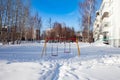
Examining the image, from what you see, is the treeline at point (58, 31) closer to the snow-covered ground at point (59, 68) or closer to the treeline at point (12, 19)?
the treeline at point (12, 19)

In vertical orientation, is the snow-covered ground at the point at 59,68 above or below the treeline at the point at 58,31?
below

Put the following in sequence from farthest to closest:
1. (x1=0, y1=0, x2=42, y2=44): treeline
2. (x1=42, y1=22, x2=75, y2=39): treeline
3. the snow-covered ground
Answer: (x1=42, y1=22, x2=75, y2=39): treeline, (x1=0, y1=0, x2=42, y2=44): treeline, the snow-covered ground

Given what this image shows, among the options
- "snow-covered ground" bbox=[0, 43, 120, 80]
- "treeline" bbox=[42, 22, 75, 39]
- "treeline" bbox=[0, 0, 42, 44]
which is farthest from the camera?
"treeline" bbox=[42, 22, 75, 39]

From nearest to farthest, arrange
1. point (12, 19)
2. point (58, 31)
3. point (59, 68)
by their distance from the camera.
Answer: point (59, 68)
point (12, 19)
point (58, 31)

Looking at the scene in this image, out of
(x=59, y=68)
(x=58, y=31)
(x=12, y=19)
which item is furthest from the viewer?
(x=58, y=31)

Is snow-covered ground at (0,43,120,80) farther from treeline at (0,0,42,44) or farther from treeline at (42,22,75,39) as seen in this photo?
treeline at (42,22,75,39)

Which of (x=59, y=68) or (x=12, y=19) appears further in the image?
(x=12, y=19)

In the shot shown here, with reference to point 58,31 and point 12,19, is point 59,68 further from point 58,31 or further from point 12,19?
point 58,31

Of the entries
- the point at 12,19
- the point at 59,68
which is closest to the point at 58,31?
the point at 12,19

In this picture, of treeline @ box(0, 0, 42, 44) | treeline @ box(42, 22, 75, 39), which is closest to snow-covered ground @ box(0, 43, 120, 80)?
treeline @ box(0, 0, 42, 44)

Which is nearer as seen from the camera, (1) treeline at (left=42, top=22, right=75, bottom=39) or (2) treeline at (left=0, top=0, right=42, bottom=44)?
(2) treeline at (left=0, top=0, right=42, bottom=44)

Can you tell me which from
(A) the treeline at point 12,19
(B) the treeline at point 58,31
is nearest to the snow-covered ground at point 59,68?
(A) the treeline at point 12,19

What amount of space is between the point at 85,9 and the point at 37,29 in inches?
1137

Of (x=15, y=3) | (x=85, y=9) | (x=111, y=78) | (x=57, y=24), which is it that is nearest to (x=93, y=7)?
(x=85, y=9)
